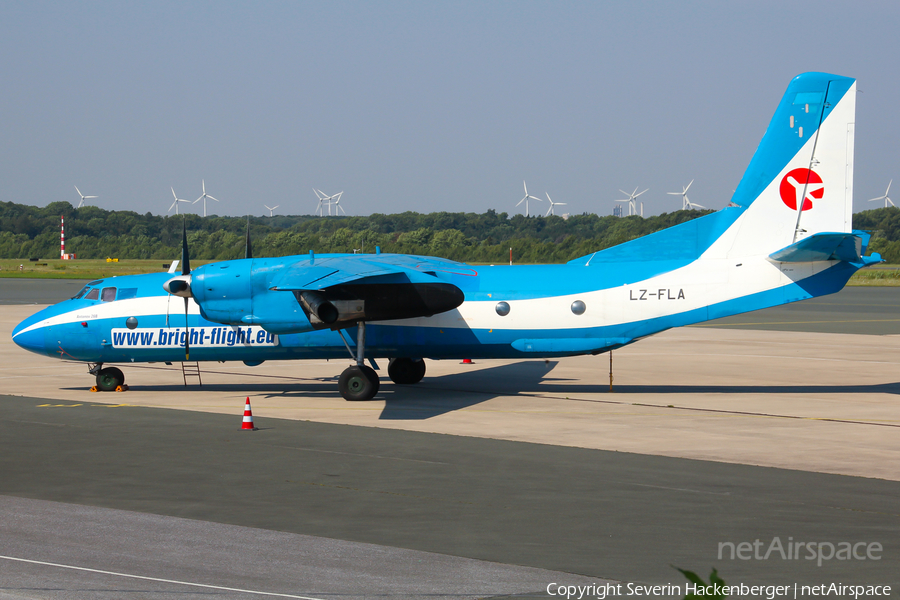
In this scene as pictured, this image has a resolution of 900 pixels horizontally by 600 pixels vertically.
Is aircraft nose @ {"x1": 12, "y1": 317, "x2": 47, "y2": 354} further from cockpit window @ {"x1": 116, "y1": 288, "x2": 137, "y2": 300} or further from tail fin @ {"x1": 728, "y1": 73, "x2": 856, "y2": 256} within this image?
tail fin @ {"x1": 728, "y1": 73, "x2": 856, "y2": 256}

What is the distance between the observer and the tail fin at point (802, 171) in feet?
68.9

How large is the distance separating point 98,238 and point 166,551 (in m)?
144

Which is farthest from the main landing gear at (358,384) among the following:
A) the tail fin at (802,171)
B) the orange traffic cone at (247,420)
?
the tail fin at (802,171)

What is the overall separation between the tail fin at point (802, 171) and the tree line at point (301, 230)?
3290 inches

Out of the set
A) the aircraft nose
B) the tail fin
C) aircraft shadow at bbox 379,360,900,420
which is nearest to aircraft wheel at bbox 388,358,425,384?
aircraft shadow at bbox 379,360,900,420

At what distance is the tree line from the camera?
376 ft

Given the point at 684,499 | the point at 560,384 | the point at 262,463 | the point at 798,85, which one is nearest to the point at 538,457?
the point at 684,499

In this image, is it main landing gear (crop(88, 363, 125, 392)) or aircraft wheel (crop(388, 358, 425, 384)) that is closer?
main landing gear (crop(88, 363, 125, 392))

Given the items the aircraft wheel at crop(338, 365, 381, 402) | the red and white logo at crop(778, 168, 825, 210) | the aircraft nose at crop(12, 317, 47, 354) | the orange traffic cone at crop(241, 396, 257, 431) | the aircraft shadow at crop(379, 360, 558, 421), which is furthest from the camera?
the aircraft nose at crop(12, 317, 47, 354)

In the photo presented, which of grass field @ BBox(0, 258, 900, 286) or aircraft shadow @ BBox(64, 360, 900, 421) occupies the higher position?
grass field @ BBox(0, 258, 900, 286)

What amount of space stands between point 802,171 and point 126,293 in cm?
1726

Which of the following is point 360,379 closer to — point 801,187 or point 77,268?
point 801,187

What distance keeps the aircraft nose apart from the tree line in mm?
81591

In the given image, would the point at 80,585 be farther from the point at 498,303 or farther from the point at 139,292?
the point at 139,292
